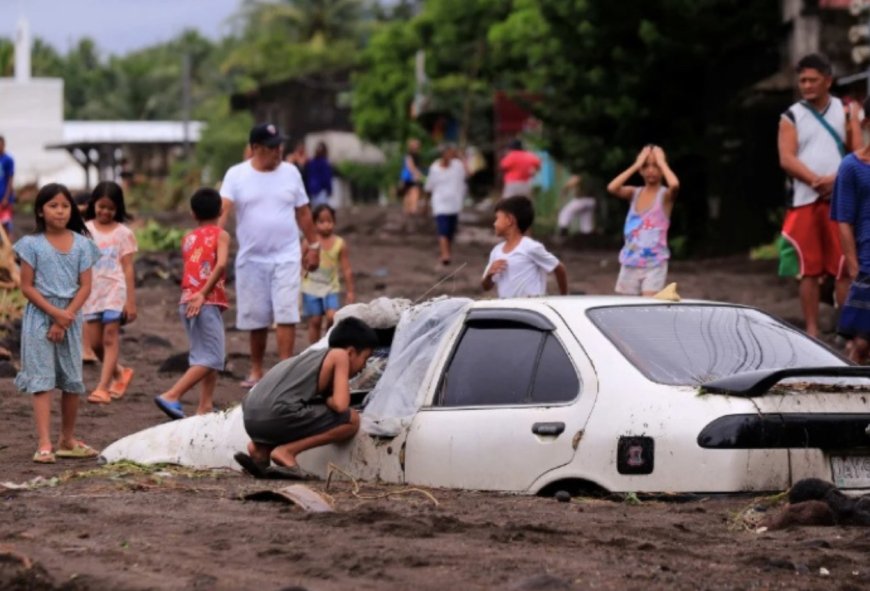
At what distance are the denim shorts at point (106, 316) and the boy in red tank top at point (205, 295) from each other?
136 centimetres

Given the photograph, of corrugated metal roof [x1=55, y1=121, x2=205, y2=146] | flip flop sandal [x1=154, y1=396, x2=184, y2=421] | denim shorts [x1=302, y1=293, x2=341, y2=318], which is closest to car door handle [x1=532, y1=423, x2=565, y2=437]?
flip flop sandal [x1=154, y1=396, x2=184, y2=421]

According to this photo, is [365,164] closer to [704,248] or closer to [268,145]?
[704,248]

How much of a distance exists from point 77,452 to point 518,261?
9.59 feet

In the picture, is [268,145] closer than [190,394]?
Yes

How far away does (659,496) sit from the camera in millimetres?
7613

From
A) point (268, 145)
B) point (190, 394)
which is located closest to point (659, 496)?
point (268, 145)

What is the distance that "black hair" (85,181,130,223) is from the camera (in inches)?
505

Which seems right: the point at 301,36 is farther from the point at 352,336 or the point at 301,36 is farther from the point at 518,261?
the point at 352,336

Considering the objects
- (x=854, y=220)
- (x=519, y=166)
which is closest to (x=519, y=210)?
(x=854, y=220)

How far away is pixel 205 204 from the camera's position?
11.9 meters

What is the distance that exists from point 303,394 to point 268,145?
413cm

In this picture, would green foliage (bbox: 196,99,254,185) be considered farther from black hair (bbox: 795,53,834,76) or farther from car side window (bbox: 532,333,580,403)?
car side window (bbox: 532,333,580,403)

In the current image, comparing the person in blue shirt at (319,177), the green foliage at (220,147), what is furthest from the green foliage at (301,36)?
the person in blue shirt at (319,177)

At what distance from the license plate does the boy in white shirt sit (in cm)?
365
